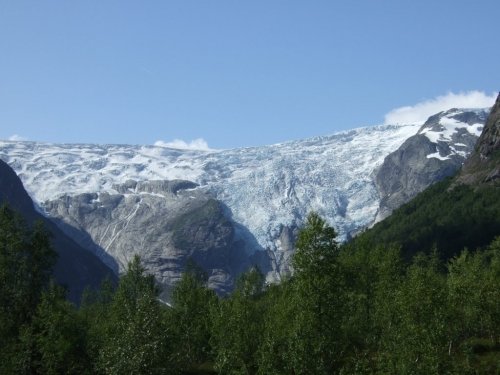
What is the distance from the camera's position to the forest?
47.0 m

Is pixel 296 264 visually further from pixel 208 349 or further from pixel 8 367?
pixel 208 349

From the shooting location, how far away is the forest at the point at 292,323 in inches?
1850

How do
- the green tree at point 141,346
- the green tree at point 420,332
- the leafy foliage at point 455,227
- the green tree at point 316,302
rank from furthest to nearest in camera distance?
the leafy foliage at point 455,227 → the green tree at point 316,302 → the green tree at point 141,346 → the green tree at point 420,332

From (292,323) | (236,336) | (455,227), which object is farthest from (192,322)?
(455,227)

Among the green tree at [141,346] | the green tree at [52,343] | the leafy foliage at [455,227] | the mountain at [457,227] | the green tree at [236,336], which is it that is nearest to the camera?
the green tree at [141,346]

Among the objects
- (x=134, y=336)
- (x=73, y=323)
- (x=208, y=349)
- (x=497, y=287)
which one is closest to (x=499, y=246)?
(x=497, y=287)

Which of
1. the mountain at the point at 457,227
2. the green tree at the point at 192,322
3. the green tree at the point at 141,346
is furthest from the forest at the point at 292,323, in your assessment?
the mountain at the point at 457,227

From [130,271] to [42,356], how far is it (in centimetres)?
3326

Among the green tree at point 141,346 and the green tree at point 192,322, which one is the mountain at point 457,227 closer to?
the green tree at point 192,322

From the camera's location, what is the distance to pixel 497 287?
6962 cm

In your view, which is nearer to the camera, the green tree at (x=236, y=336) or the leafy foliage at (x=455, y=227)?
the green tree at (x=236, y=336)

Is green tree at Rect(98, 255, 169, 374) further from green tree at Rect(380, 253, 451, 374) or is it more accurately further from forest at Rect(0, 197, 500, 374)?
green tree at Rect(380, 253, 451, 374)

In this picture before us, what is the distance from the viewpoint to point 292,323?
58594mm

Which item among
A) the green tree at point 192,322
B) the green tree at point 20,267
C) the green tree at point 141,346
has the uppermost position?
the green tree at point 20,267
